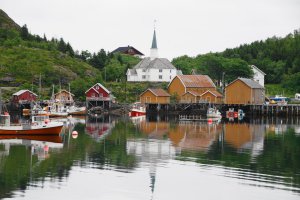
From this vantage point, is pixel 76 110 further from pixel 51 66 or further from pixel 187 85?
pixel 51 66

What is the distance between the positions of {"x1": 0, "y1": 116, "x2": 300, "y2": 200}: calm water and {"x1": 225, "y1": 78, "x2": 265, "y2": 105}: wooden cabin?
44.6 metres

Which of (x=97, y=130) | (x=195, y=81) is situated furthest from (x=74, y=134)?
(x=195, y=81)

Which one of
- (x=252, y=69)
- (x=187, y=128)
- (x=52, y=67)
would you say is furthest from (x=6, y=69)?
(x=187, y=128)

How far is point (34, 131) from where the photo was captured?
58.6m

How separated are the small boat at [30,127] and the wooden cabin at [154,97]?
54276 mm

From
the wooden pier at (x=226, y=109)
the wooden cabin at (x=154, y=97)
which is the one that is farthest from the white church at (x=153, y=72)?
the wooden pier at (x=226, y=109)

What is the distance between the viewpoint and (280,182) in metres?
34.2

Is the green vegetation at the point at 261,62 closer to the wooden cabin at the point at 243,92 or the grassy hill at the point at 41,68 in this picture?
the wooden cabin at the point at 243,92

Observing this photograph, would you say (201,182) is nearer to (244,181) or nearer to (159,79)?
(244,181)

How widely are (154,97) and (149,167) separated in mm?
73249

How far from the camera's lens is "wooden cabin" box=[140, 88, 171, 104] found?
11256cm

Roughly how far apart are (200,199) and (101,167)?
34.4 ft

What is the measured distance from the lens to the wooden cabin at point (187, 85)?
115m


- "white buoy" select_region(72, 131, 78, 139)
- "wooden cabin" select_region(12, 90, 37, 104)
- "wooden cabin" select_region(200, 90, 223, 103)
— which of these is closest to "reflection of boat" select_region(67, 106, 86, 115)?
"wooden cabin" select_region(12, 90, 37, 104)
